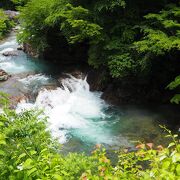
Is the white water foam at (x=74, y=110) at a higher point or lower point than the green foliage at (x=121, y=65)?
lower

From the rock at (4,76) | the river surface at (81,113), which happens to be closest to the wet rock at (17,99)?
the river surface at (81,113)

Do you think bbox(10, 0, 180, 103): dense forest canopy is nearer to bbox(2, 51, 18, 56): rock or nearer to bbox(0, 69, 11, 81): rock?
bbox(0, 69, 11, 81): rock

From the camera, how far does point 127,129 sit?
37.2 feet

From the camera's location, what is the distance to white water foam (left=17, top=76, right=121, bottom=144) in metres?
11.2

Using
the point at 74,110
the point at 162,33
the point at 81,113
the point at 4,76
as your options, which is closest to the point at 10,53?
the point at 4,76

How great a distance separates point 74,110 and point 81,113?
Answer: 0.37 m

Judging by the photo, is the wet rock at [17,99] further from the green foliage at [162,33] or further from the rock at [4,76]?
the green foliage at [162,33]

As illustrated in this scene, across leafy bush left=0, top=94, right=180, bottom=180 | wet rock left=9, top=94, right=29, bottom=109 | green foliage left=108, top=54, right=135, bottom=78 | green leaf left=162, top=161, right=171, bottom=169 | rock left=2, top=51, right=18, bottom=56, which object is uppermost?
green leaf left=162, top=161, right=171, bottom=169

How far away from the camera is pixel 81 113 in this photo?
12.8 m

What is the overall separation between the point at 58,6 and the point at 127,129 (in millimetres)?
6779

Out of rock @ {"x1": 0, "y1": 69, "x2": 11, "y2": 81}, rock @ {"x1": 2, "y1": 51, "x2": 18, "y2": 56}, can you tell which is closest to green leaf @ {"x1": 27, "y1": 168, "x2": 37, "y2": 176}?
rock @ {"x1": 0, "y1": 69, "x2": 11, "y2": 81}

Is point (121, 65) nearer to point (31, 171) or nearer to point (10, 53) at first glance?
point (10, 53)

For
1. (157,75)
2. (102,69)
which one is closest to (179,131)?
(157,75)

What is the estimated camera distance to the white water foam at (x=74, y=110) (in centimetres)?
1121
